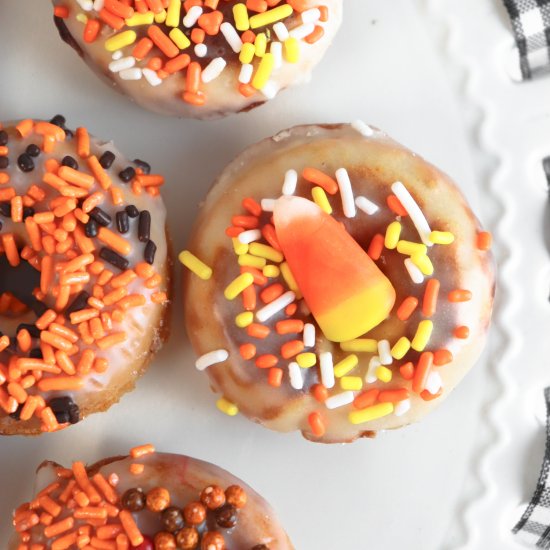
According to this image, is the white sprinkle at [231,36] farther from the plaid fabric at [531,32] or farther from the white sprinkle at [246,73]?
the plaid fabric at [531,32]

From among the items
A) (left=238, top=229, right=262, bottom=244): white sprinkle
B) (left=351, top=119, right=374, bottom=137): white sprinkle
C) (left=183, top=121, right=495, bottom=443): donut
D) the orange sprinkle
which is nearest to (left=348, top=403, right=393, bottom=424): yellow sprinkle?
(left=183, top=121, right=495, bottom=443): donut

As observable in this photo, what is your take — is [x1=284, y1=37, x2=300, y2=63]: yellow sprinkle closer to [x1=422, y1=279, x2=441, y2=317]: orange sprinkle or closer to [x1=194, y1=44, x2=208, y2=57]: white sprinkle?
[x1=194, y1=44, x2=208, y2=57]: white sprinkle

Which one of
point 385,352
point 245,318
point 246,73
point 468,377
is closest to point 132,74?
point 246,73

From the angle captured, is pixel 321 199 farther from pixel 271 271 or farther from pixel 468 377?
pixel 468 377

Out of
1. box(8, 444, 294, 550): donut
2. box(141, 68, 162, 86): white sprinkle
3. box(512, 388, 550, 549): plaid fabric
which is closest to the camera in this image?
box(8, 444, 294, 550): donut

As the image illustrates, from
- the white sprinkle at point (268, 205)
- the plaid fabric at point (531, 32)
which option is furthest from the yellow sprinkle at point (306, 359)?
the plaid fabric at point (531, 32)
